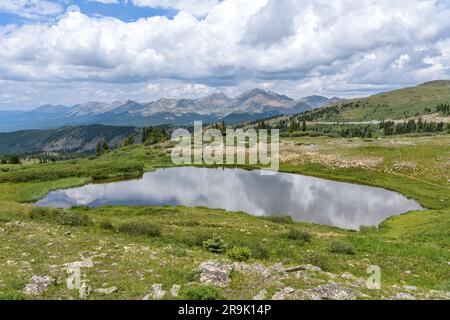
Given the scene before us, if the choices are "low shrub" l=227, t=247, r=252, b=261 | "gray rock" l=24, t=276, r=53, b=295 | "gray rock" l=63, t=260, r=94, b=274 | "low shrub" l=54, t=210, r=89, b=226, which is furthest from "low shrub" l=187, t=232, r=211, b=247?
"gray rock" l=24, t=276, r=53, b=295

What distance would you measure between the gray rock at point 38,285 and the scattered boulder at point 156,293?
4404 mm

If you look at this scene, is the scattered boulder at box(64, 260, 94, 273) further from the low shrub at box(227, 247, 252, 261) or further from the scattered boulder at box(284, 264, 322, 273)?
the scattered boulder at box(284, 264, 322, 273)

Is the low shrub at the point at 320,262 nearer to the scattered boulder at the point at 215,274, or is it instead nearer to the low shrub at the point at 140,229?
the scattered boulder at the point at 215,274

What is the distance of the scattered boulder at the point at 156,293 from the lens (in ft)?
44.3

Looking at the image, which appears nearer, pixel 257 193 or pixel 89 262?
pixel 89 262

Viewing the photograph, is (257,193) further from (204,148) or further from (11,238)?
(204,148)

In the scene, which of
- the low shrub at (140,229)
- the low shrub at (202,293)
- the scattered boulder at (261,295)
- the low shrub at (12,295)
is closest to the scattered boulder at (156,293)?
the low shrub at (202,293)

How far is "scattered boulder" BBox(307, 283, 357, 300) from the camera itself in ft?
44.8

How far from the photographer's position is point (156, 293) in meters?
13.8
